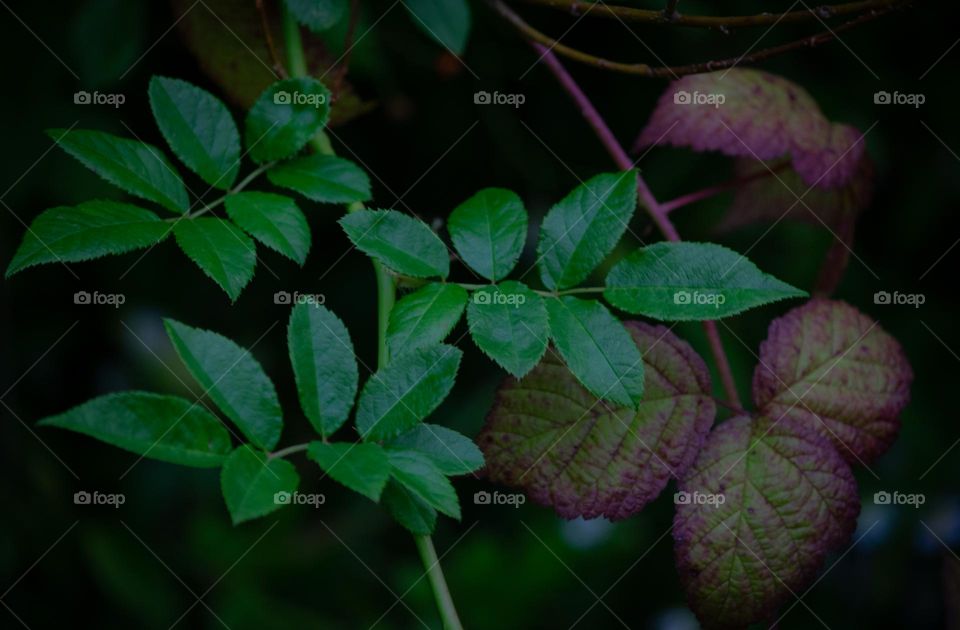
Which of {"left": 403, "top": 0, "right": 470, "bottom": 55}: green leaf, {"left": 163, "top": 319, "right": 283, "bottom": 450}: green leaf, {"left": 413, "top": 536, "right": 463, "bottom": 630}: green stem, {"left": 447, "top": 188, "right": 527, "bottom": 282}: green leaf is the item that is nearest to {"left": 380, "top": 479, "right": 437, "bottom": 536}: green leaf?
{"left": 413, "top": 536, "right": 463, "bottom": 630}: green stem

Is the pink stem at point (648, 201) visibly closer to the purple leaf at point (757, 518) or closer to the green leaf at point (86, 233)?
the purple leaf at point (757, 518)

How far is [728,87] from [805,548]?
544mm

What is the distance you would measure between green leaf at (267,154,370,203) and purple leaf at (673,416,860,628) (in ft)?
1.44

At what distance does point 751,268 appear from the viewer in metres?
0.80

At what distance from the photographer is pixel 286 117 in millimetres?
922

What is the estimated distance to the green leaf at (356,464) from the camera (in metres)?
0.69

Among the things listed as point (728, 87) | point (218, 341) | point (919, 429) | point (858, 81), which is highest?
point (858, 81)

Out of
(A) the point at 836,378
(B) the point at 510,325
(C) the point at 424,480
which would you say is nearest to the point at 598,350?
(B) the point at 510,325

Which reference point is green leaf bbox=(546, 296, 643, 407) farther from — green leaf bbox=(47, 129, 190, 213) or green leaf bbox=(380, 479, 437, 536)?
green leaf bbox=(47, 129, 190, 213)

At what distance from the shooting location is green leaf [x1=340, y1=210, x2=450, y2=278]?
82cm

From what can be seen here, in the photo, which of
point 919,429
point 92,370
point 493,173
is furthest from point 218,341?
point 919,429

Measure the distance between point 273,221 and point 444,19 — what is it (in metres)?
0.46

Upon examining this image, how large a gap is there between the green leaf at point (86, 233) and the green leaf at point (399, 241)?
0.18m

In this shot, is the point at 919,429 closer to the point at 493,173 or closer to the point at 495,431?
the point at 493,173
